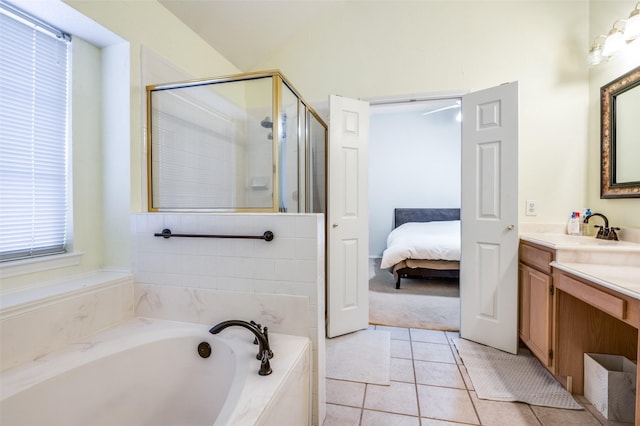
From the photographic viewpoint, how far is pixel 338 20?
8.70 feet

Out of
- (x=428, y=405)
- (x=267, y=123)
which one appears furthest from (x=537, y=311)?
(x=267, y=123)

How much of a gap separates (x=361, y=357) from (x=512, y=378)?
0.95m

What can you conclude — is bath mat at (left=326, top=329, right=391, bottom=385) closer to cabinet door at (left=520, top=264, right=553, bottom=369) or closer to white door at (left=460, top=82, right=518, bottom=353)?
white door at (left=460, top=82, right=518, bottom=353)

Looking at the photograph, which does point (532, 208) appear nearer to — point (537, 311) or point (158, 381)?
point (537, 311)

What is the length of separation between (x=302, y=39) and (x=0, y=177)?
2.48 m

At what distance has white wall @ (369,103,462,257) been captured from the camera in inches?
211

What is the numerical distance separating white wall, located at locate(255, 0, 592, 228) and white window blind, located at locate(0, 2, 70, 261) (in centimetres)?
185

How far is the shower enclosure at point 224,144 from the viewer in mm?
1615

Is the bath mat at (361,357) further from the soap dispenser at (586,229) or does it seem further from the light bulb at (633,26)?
the light bulb at (633,26)

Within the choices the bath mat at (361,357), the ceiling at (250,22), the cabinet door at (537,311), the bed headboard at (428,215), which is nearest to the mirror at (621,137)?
the cabinet door at (537,311)

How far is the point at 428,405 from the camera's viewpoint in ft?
5.05

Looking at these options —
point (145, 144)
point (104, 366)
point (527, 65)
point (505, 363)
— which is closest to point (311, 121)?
point (145, 144)

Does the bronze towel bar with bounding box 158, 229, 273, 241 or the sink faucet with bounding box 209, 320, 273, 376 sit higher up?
the bronze towel bar with bounding box 158, 229, 273, 241

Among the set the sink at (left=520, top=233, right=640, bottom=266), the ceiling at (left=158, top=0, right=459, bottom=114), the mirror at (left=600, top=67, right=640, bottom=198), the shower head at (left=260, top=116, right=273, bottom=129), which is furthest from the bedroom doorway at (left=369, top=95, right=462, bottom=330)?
the shower head at (left=260, top=116, right=273, bottom=129)
